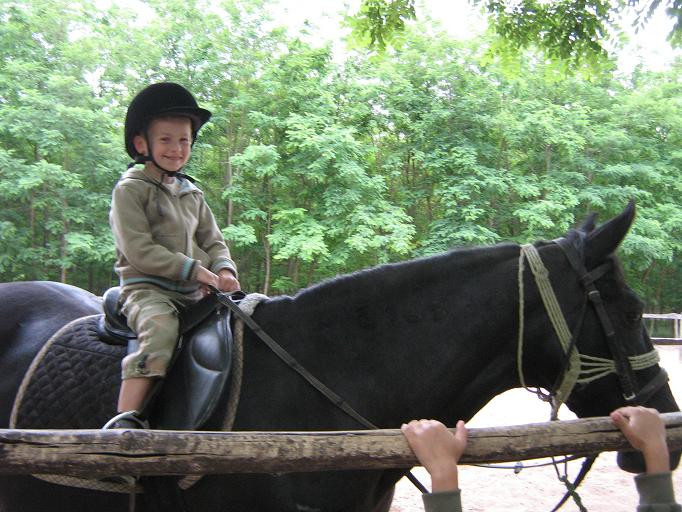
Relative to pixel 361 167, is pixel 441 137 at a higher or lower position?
higher

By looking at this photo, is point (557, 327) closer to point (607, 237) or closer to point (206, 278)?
point (607, 237)

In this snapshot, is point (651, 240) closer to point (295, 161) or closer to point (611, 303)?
point (295, 161)

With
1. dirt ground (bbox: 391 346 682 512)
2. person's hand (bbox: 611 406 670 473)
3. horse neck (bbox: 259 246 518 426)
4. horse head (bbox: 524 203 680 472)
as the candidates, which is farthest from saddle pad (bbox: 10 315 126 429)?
dirt ground (bbox: 391 346 682 512)

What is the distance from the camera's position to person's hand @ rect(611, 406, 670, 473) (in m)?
1.50

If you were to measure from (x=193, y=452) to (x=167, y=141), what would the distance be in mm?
1579

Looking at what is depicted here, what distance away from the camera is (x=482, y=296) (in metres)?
2.12

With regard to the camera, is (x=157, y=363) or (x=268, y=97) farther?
(x=268, y=97)

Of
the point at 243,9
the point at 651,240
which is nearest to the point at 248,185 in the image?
the point at 243,9

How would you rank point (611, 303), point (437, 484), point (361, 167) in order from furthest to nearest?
point (361, 167) < point (611, 303) < point (437, 484)

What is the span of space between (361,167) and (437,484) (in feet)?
52.0

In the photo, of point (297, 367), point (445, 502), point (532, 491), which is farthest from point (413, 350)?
point (532, 491)

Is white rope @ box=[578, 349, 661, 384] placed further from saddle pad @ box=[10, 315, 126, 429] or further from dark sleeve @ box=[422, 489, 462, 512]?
saddle pad @ box=[10, 315, 126, 429]

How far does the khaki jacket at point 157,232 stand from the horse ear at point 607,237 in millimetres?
1505

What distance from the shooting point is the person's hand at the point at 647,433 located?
1497 mm
